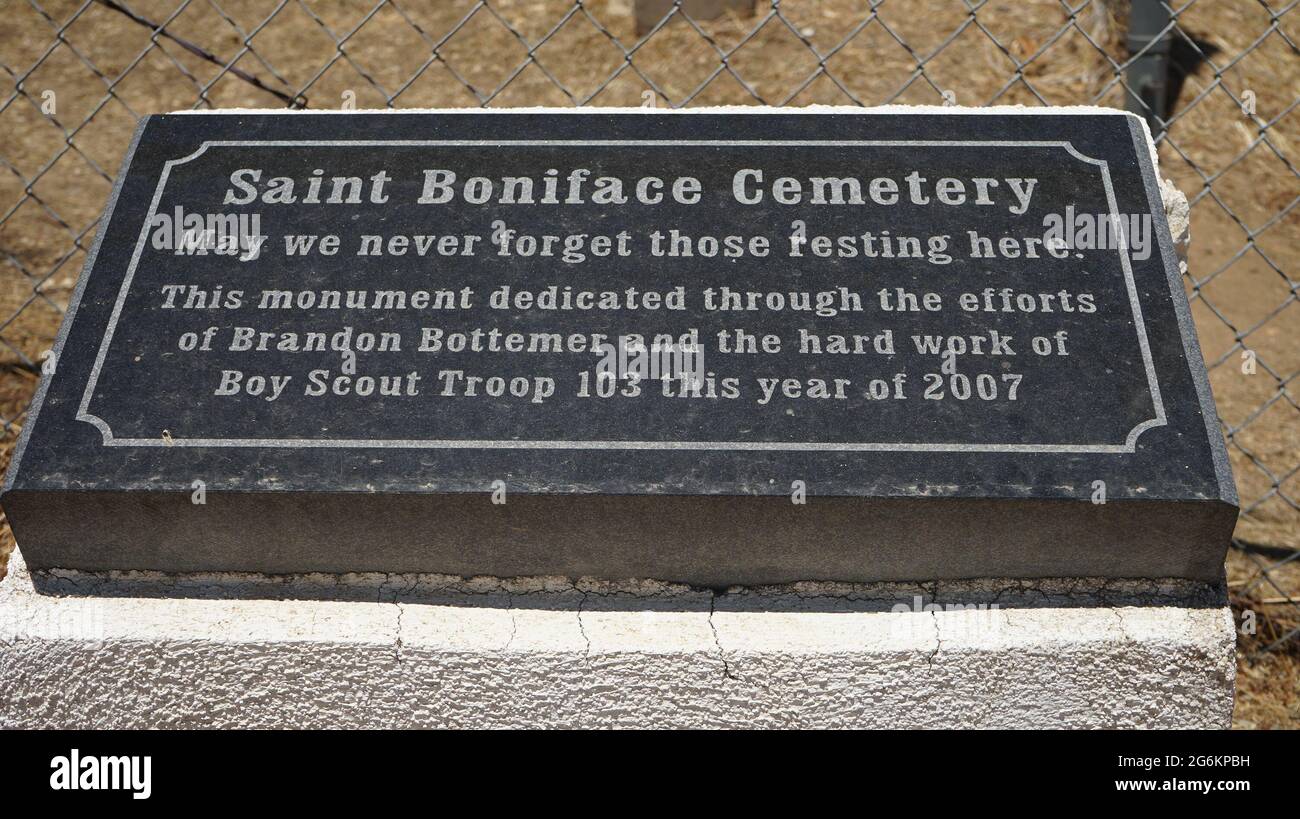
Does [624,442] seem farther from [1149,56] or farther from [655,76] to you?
[655,76]

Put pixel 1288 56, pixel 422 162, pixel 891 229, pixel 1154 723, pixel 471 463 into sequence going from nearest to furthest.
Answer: pixel 471 463 < pixel 1154 723 < pixel 891 229 < pixel 422 162 < pixel 1288 56

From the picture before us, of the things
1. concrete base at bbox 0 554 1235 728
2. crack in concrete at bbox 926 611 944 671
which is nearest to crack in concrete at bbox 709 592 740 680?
concrete base at bbox 0 554 1235 728

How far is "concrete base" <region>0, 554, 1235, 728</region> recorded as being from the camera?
2090mm

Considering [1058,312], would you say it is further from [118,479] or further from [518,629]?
[118,479]

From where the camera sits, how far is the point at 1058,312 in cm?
218

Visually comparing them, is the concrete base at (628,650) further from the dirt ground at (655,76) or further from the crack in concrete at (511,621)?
the dirt ground at (655,76)

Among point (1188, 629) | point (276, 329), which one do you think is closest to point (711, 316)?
point (276, 329)

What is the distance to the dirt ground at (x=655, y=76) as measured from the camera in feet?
12.8

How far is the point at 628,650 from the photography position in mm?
2102

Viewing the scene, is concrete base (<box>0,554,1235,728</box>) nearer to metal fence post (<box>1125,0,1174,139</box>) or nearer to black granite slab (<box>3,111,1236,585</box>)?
black granite slab (<box>3,111,1236,585</box>)

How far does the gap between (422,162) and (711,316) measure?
69cm

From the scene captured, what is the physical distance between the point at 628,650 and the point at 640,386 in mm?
433

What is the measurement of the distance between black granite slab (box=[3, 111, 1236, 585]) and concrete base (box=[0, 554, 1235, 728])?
0.17 ft

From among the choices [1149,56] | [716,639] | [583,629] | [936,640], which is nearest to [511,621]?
[583,629]
